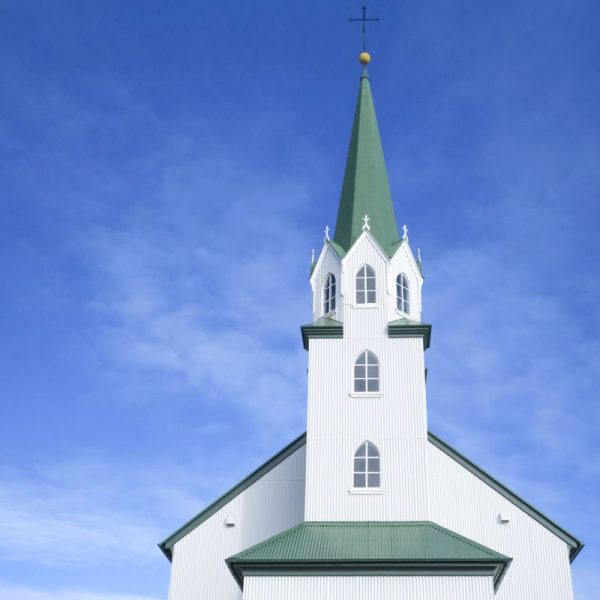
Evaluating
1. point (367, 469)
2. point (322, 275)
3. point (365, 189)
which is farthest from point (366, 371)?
point (365, 189)

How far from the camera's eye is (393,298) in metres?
29.9

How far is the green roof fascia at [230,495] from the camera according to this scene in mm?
29391

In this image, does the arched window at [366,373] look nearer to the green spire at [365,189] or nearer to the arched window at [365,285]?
the arched window at [365,285]

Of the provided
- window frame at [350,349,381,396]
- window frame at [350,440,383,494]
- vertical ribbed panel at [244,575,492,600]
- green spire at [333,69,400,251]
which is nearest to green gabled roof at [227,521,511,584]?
vertical ribbed panel at [244,575,492,600]

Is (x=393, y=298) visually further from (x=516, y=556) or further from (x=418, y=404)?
(x=516, y=556)

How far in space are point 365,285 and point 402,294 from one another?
1487 millimetres

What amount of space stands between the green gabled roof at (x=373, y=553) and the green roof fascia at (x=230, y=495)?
463 centimetres

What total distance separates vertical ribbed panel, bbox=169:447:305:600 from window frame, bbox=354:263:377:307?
5.92 m

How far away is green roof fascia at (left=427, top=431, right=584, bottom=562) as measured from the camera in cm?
2809

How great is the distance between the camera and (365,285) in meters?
30.1

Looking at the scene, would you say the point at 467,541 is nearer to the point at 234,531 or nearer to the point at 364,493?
the point at 364,493

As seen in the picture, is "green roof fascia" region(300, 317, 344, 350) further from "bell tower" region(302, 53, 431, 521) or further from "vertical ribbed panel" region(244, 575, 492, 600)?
"vertical ribbed panel" region(244, 575, 492, 600)

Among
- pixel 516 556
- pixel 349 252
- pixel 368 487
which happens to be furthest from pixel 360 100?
pixel 516 556

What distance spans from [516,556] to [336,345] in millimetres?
9572
